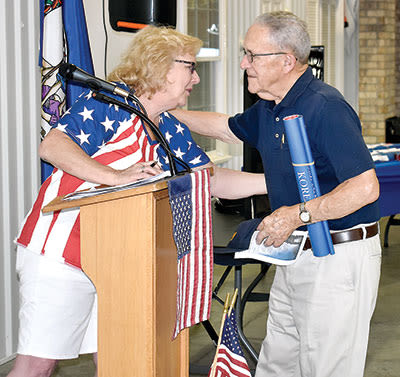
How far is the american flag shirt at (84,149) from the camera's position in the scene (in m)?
2.39

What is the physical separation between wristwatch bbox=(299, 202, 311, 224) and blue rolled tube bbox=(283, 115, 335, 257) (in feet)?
0.07

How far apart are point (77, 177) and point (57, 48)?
1575 mm

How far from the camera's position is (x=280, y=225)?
2498 mm

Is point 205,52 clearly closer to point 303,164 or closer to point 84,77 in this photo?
point 303,164

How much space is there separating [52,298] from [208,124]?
1.11 m

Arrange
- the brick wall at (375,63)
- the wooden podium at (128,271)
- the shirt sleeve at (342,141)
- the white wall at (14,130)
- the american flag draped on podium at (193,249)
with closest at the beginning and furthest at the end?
1. the wooden podium at (128,271)
2. the american flag draped on podium at (193,249)
3. the shirt sleeve at (342,141)
4. the white wall at (14,130)
5. the brick wall at (375,63)

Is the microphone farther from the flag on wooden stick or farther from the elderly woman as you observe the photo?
the flag on wooden stick

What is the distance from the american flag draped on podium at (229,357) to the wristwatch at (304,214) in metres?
0.39

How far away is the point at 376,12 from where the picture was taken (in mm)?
11609

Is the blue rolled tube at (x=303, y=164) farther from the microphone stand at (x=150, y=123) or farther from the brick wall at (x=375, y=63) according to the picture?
the brick wall at (x=375, y=63)

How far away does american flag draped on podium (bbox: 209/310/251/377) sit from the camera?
2455 mm

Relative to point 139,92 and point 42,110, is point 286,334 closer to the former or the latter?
point 139,92

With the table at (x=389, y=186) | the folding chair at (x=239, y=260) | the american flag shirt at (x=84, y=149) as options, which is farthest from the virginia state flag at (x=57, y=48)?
the table at (x=389, y=186)

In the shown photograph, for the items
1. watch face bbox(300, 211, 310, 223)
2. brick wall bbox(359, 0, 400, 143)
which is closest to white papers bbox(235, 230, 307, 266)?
watch face bbox(300, 211, 310, 223)
